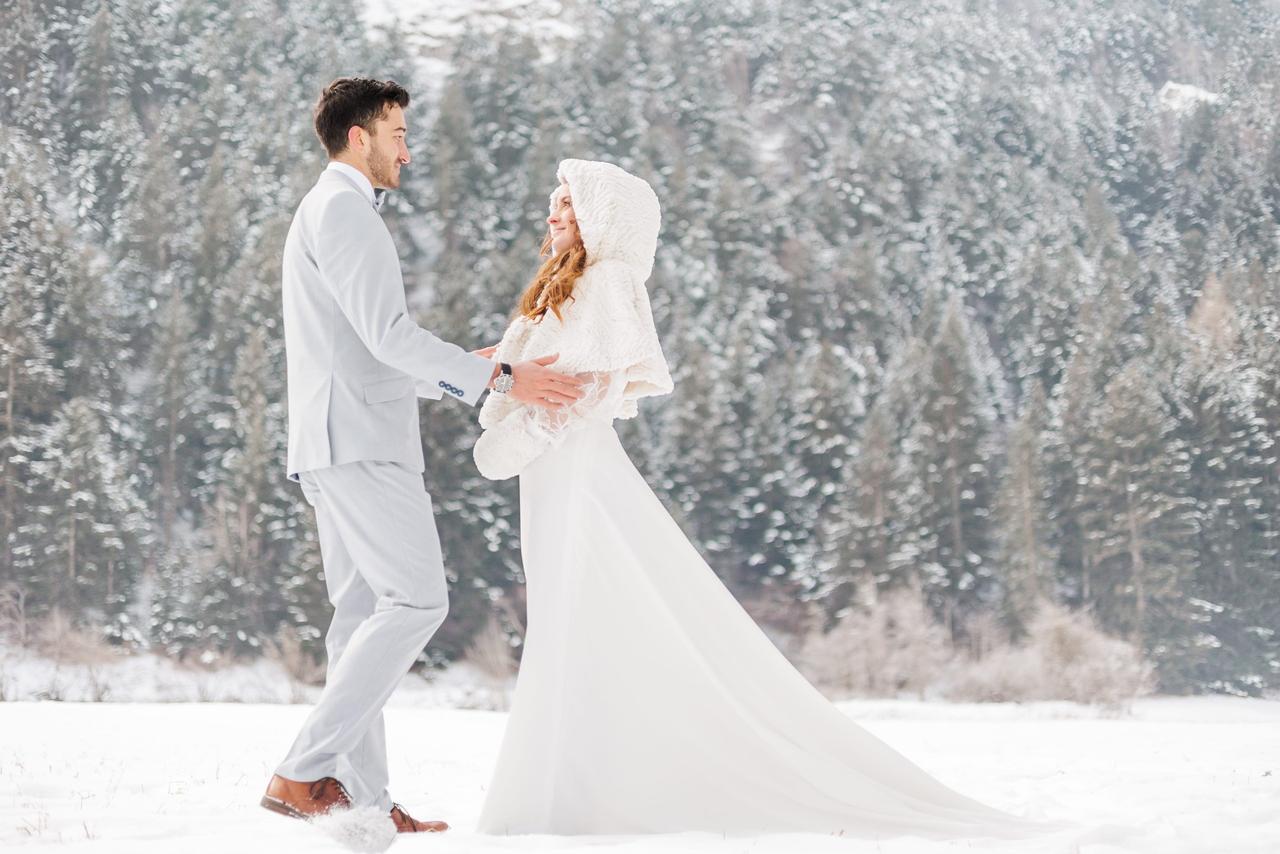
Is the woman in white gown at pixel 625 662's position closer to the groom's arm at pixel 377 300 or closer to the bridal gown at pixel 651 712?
the bridal gown at pixel 651 712

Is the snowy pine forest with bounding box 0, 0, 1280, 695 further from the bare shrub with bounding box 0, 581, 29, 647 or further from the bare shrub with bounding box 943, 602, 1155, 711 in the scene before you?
the bare shrub with bounding box 943, 602, 1155, 711

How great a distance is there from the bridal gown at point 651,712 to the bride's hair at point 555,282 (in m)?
0.31

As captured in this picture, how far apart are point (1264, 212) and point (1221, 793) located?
22.2m

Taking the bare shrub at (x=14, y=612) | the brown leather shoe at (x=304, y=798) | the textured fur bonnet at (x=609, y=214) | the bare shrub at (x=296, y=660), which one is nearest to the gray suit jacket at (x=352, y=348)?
the textured fur bonnet at (x=609, y=214)

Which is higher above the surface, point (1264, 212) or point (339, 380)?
point (1264, 212)

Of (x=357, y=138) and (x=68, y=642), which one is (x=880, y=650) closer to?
(x=68, y=642)

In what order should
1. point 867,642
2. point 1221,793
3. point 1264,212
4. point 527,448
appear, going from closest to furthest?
point 527,448, point 1221,793, point 867,642, point 1264,212

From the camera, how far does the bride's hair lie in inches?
119

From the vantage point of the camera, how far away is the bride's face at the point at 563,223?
10.1ft

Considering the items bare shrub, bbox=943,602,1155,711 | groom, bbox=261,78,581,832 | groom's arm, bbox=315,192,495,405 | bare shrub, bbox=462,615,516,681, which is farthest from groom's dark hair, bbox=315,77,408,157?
bare shrub, bbox=462,615,516,681

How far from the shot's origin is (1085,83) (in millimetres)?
29938

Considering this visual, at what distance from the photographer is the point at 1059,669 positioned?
17.8 m

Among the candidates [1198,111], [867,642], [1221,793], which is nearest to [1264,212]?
[1198,111]

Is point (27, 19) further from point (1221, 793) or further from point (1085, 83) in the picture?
Answer: point (1221, 793)
